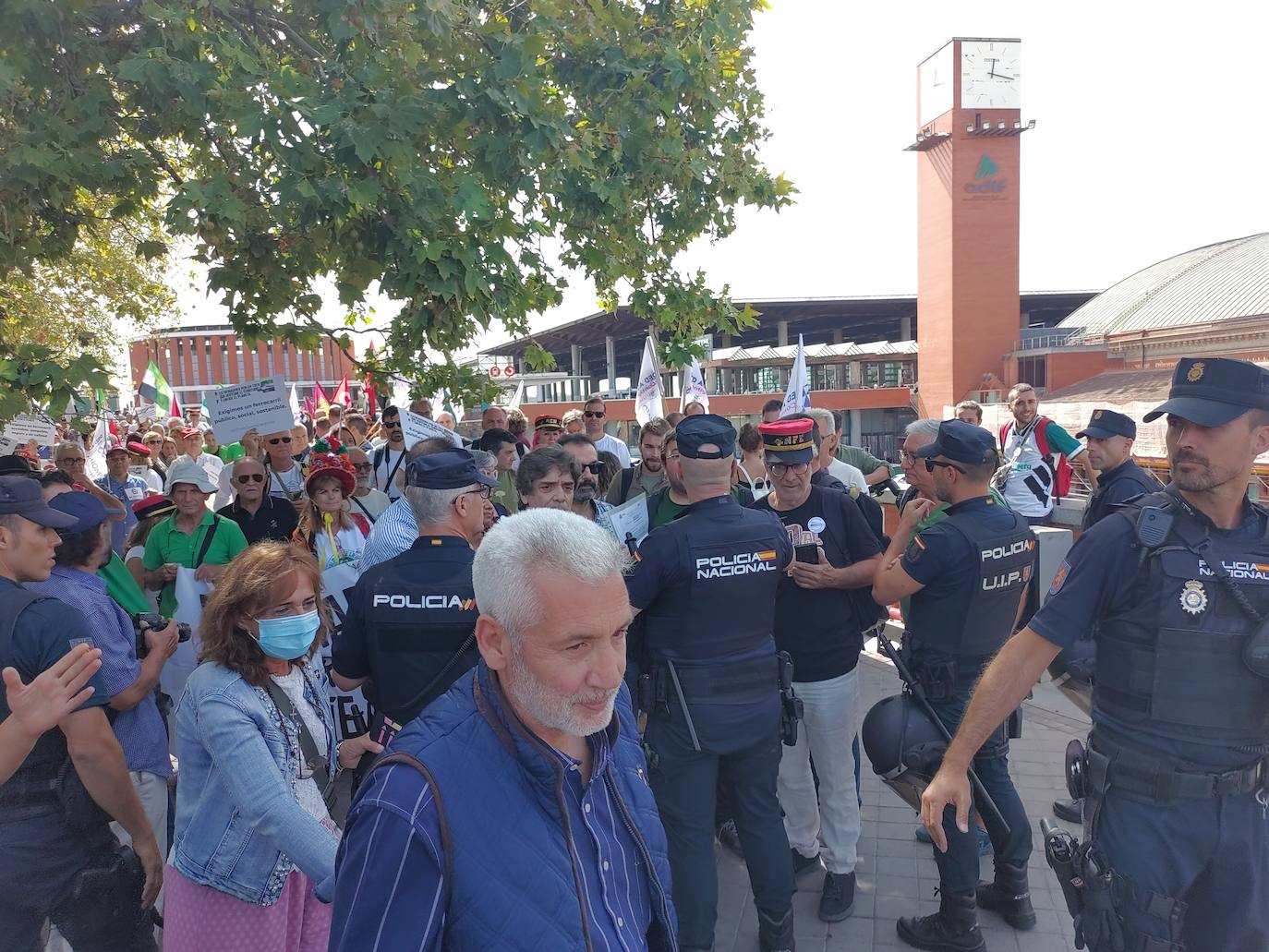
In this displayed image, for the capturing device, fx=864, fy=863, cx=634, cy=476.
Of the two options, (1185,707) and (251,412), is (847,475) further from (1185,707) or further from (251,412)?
(251,412)

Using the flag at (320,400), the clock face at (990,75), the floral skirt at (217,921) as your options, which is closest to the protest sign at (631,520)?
the floral skirt at (217,921)

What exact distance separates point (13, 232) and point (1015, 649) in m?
6.00

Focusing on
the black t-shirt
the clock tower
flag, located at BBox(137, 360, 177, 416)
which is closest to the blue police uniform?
the black t-shirt

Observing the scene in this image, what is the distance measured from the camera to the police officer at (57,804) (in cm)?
258

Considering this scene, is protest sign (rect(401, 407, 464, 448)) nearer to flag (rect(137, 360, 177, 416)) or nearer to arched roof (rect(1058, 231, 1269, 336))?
flag (rect(137, 360, 177, 416))

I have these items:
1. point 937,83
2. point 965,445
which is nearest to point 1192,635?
point 965,445

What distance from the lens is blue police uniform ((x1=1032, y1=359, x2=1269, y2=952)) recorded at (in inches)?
99.7

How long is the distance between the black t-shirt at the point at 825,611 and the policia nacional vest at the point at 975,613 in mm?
379

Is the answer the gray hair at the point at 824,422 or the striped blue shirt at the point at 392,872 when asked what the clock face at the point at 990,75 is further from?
the striped blue shirt at the point at 392,872

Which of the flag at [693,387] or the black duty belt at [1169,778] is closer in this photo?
the black duty belt at [1169,778]

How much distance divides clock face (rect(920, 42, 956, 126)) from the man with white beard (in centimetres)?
5674

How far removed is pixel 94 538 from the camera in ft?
11.2

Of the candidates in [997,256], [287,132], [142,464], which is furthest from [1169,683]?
[997,256]

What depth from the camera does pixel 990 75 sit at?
51688 millimetres
